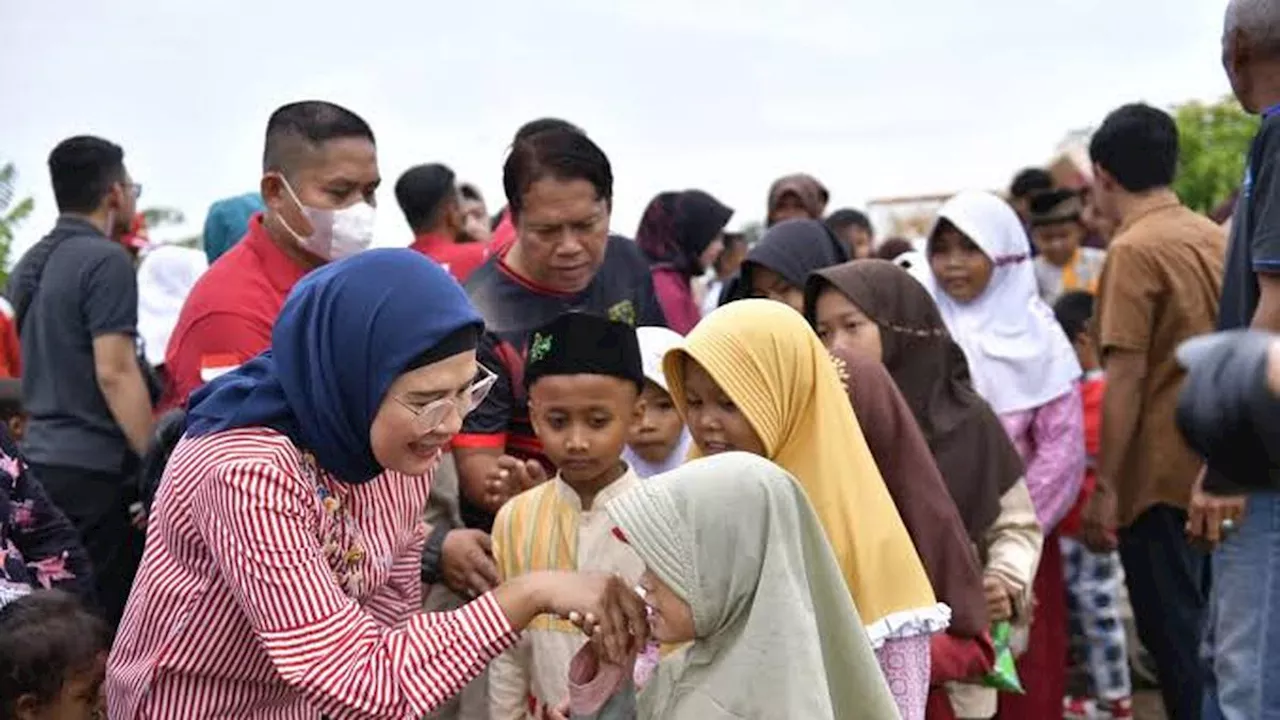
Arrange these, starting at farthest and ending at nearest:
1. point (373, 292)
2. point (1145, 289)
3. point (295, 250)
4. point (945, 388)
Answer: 1. point (1145, 289)
2. point (945, 388)
3. point (295, 250)
4. point (373, 292)

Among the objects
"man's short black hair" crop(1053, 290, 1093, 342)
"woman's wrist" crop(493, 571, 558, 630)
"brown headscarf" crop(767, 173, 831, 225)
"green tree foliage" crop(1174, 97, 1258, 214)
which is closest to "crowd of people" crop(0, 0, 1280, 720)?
"woman's wrist" crop(493, 571, 558, 630)

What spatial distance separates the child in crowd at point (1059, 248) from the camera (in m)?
8.57

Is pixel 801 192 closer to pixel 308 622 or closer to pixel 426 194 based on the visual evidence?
pixel 426 194

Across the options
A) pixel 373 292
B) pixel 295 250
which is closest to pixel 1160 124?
pixel 295 250

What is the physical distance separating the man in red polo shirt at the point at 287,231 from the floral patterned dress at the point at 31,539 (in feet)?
1.44

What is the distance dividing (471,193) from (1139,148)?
14.0 feet

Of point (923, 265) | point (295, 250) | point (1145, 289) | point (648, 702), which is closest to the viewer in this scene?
point (648, 702)

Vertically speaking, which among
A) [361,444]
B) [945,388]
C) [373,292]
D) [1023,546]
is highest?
[373,292]

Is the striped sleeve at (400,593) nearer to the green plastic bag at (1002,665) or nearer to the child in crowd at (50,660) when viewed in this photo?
the child in crowd at (50,660)

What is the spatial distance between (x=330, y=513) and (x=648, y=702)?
72 centimetres

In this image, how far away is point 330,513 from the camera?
9.75 feet

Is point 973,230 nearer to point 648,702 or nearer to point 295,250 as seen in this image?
point 295,250

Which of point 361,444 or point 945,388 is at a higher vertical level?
point 361,444

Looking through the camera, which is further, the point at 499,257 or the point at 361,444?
the point at 499,257
